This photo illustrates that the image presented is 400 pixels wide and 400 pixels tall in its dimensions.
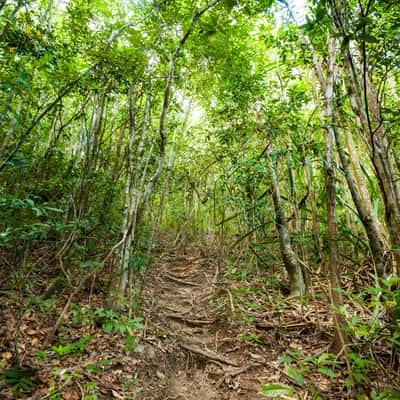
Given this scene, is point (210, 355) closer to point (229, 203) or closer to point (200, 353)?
point (200, 353)

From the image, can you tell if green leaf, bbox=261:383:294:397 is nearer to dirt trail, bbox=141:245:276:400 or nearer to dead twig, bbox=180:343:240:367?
dirt trail, bbox=141:245:276:400

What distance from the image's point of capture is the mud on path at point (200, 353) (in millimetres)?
2373

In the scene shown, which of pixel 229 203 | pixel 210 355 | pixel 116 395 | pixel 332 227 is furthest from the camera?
pixel 229 203

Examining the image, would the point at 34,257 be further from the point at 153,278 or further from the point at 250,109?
the point at 250,109

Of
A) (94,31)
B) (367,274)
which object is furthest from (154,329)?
(94,31)

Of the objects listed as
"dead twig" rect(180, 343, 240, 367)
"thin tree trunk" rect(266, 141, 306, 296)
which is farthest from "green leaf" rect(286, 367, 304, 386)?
"thin tree trunk" rect(266, 141, 306, 296)

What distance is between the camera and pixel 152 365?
260 centimetres

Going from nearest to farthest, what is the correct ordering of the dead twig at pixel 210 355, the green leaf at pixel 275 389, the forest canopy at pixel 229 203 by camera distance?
1. the green leaf at pixel 275 389
2. the forest canopy at pixel 229 203
3. the dead twig at pixel 210 355

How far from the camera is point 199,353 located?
2871 millimetres

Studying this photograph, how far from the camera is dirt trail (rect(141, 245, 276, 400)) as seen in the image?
238cm

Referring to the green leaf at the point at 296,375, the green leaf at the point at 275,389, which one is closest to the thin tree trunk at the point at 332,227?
the green leaf at the point at 296,375

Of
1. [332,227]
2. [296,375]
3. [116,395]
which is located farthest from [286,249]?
[116,395]

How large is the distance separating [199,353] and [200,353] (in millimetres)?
13

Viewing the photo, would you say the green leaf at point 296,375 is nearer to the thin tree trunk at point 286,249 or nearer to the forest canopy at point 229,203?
the forest canopy at point 229,203
